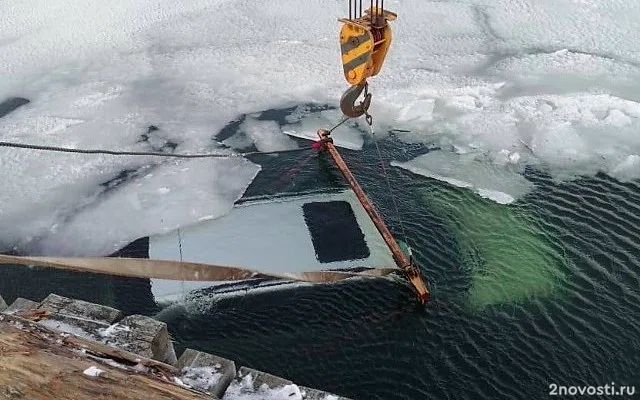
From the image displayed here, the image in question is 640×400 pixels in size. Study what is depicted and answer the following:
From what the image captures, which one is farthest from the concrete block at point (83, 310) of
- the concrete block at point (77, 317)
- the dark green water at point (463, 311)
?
the dark green water at point (463, 311)

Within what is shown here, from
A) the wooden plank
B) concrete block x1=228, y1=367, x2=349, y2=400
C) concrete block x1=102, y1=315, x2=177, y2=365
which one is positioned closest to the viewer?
the wooden plank

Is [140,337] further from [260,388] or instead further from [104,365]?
[260,388]

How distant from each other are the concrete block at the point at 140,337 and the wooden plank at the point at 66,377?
0.95 ft

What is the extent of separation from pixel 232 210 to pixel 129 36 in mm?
3642

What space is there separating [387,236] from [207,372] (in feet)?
6.71

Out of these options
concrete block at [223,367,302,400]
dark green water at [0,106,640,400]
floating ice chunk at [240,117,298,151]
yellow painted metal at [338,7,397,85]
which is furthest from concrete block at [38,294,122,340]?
floating ice chunk at [240,117,298,151]

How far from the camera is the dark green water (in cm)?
367

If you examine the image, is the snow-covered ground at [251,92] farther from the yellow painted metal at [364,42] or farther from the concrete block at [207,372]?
the concrete block at [207,372]

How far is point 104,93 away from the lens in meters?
6.41

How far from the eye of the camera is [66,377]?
7.02 ft

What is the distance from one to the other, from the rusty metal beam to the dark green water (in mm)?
156

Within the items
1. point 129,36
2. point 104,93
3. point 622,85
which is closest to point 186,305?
point 104,93

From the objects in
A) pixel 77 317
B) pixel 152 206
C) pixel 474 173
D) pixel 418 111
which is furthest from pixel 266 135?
pixel 77 317

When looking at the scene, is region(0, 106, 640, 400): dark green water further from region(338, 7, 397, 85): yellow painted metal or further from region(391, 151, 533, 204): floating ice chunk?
region(338, 7, 397, 85): yellow painted metal
